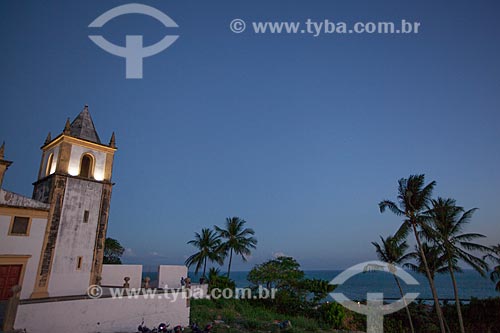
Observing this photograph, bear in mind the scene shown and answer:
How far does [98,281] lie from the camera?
17.4 m

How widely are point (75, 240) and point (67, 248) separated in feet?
1.82

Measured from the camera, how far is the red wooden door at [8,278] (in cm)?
1447

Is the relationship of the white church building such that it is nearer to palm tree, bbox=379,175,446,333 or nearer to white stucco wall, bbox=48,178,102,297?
white stucco wall, bbox=48,178,102,297

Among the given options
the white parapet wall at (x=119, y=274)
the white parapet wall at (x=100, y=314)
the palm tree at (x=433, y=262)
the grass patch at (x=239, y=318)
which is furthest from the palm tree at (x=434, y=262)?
the white parapet wall at (x=119, y=274)

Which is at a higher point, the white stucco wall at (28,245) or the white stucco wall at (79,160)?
the white stucco wall at (79,160)

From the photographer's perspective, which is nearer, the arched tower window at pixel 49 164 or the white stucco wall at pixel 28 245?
the white stucco wall at pixel 28 245

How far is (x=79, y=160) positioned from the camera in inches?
714

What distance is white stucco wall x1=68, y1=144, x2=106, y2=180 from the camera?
701 inches

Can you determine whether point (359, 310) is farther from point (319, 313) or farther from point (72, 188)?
point (72, 188)

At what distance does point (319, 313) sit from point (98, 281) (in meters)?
16.7

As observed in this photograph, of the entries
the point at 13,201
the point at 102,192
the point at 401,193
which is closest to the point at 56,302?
the point at 13,201

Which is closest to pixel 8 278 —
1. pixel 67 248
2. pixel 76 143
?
pixel 67 248
